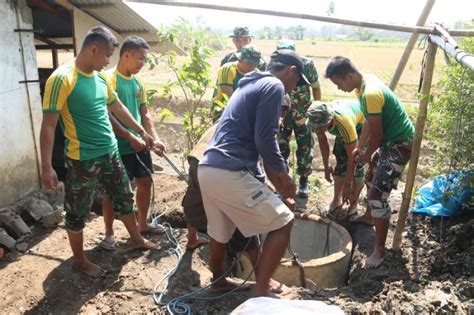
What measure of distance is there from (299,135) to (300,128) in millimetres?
96

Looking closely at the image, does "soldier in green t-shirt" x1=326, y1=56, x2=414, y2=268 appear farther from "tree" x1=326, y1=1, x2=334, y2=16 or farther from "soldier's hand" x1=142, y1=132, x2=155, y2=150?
"soldier's hand" x1=142, y1=132, x2=155, y2=150

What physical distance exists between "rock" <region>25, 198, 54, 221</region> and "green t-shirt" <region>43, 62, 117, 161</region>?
1.74 m

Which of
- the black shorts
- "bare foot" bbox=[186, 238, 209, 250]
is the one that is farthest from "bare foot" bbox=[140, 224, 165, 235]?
the black shorts

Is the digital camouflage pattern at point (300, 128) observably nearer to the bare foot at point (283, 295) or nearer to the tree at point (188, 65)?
the tree at point (188, 65)

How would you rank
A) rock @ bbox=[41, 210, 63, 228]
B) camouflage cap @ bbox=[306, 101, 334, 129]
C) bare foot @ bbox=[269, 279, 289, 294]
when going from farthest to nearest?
rock @ bbox=[41, 210, 63, 228] → camouflage cap @ bbox=[306, 101, 334, 129] → bare foot @ bbox=[269, 279, 289, 294]

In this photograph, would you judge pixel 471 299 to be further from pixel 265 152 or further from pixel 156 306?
pixel 156 306

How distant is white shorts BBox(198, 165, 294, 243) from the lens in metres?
2.84

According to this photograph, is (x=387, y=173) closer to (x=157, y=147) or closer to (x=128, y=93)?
(x=157, y=147)

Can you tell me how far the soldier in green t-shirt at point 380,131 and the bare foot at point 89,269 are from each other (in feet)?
8.07

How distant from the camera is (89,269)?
12.2ft

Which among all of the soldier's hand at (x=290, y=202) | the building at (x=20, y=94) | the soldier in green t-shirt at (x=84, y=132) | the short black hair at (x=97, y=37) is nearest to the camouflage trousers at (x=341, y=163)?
the soldier's hand at (x=290, y=202)

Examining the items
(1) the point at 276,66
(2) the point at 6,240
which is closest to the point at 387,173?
(1) the point at 276,66

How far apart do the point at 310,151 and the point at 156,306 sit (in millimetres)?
3127

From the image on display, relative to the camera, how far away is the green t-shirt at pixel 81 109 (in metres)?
3.19
